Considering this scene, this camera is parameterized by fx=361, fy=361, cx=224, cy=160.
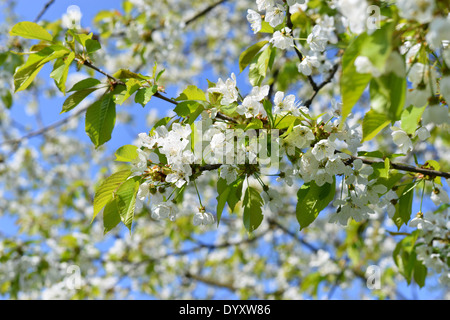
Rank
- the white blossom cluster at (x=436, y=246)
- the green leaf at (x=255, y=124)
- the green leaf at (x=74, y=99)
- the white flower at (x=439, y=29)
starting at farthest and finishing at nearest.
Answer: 1. the white blossom cluster at (x=436, y=246)
2. the green leaf at (x=74, y=99)
3. the green leaf at (x=255, y=124)
4. the white flower at (x=439, y=29)

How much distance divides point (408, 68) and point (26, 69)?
1.28 metres

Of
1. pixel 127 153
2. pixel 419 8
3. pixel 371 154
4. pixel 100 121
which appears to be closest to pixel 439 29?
pixel 419 8

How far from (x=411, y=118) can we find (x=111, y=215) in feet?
3.27

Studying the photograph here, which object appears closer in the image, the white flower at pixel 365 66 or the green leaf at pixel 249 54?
the white flower at pixel 365 66

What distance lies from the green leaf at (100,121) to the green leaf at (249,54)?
54 centimetres

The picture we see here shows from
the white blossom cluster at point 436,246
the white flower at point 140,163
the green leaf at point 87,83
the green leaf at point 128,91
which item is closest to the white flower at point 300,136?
the white flower at point 140,163

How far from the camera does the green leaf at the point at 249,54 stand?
1480mm

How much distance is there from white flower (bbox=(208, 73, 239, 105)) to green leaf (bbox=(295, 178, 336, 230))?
40 cm

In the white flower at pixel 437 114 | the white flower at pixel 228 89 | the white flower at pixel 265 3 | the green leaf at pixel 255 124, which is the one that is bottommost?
the white flower at pixel 437 114

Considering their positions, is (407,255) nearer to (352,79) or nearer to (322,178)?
(322,178)

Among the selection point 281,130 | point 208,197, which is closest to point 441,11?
point 281,130

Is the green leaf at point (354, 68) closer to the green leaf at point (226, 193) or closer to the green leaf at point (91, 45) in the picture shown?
the green leaf at point (226, 193)

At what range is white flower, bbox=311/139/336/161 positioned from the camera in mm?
1145

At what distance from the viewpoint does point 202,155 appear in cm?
121
